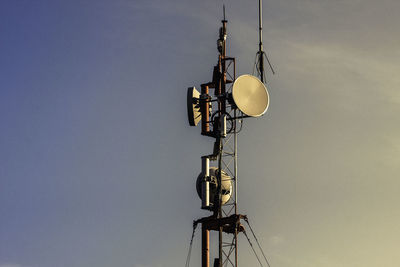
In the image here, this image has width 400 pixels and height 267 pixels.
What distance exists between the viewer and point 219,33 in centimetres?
8294

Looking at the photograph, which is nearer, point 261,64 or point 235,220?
point 235,220

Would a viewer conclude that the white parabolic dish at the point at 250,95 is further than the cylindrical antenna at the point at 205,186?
Yes

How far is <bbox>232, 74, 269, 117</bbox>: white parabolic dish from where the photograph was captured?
79625 millimetres

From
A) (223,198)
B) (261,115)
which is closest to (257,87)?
(261,115)

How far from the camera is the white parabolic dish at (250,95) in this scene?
79.6m

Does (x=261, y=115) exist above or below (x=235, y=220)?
above

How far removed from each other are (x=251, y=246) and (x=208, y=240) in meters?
3.06

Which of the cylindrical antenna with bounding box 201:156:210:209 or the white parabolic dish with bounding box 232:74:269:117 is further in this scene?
the white parabolic dish with bounding box 232:74:269:117

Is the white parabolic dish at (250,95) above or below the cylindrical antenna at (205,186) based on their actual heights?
above

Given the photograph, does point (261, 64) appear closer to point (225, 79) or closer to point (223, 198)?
point (225, 79)

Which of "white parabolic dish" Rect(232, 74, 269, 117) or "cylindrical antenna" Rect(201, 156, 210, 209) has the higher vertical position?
"white parabolic dish" Rect(232, 74, 269, 117)

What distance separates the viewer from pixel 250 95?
80250 millimetres

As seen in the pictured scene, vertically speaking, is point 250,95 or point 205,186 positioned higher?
point 250,95

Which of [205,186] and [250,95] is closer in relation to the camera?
[205,186]
